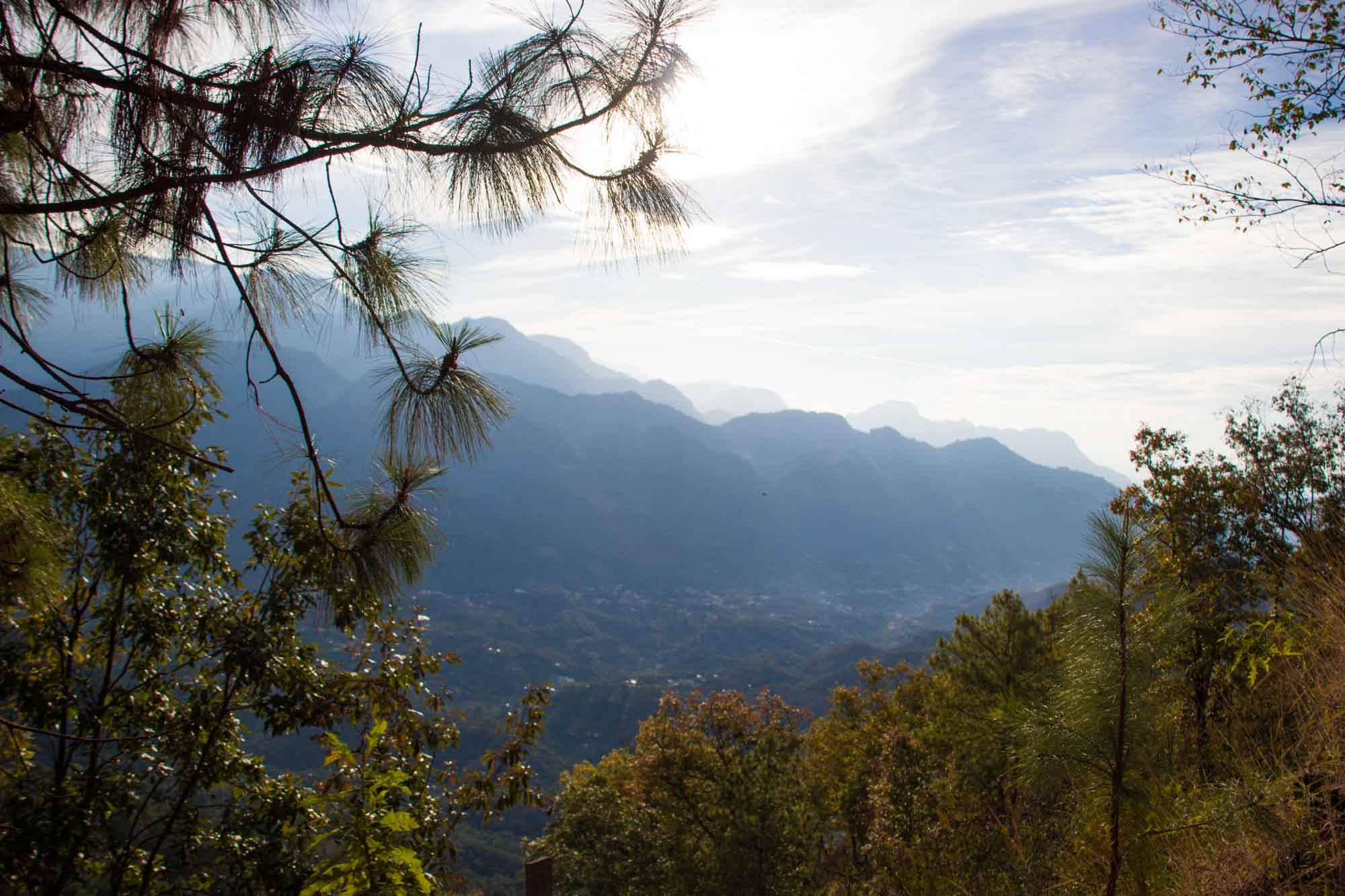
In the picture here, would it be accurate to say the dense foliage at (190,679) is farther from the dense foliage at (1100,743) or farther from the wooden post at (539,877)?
the dense foliage at (1100,743)

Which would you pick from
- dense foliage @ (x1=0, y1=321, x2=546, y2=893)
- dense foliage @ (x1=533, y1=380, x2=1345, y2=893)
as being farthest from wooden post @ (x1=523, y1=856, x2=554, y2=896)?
dense foliage @ (x1=533, y1=380, x2=1345, y2=893)

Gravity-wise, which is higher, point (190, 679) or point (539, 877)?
point (190, 679)

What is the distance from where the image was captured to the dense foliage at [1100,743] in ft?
7.89

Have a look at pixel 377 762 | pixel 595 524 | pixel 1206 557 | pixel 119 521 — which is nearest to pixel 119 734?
pixel 119 521

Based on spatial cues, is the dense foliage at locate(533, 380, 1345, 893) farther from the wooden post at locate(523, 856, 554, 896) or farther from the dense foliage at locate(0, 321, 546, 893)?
the dense foliage at locate(0, 321, 546, 893)

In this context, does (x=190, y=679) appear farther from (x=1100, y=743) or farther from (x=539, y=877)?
(x=1100, y=743)

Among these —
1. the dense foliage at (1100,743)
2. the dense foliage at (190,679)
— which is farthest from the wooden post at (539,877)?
the dense foliage at (1100,743)

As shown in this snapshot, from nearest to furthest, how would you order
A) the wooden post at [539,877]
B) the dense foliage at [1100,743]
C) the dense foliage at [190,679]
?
the dense foliage at [1100,743] → the wooden post at [539,877] → the dense foliage at [190,679]

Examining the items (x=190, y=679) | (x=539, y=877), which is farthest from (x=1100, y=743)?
(x=190, y=679)

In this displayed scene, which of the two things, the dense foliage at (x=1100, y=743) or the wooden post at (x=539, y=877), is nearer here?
the dense foliage at (x=1100, y=743)

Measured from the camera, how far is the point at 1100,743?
2.67m

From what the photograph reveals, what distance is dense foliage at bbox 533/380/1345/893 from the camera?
2404mm

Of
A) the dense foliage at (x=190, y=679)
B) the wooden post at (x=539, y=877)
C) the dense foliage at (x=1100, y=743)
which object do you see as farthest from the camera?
the dense foliage at (x=190, y=679)

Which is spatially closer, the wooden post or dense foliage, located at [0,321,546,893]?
the wooden post
